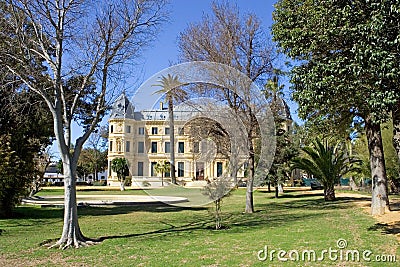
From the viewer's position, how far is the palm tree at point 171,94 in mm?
13648

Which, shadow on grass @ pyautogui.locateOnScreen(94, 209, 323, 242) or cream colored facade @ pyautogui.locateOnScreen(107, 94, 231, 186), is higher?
cream colored facade @ pyautogui.locateOnScreen(107, 94, 231, 186)

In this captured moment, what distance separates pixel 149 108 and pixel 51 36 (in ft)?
12.0

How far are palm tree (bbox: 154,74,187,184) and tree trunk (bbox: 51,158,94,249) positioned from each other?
3.98 meters

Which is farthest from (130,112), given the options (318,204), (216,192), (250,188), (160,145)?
(318,204)

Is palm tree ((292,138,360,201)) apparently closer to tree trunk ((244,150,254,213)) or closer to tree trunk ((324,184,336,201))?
tree trunk ((324,184,336,201))

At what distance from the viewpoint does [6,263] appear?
26.1ft

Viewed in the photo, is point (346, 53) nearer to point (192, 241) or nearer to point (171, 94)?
→ point (192, 241)

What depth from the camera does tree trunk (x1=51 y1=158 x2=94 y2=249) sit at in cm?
970

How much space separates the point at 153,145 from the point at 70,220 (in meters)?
4.58

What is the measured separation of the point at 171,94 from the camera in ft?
51.0

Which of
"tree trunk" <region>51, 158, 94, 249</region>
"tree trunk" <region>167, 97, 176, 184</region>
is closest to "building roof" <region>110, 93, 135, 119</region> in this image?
"tree trunk" <region>167, 97, 176, 184</region>

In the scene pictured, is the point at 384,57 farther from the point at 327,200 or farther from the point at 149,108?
the point at 327,200

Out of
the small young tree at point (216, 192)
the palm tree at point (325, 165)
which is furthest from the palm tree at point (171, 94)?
the palm tree at point (325, 165)

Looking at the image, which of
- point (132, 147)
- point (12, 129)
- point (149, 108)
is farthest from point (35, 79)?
point (12, 129)
